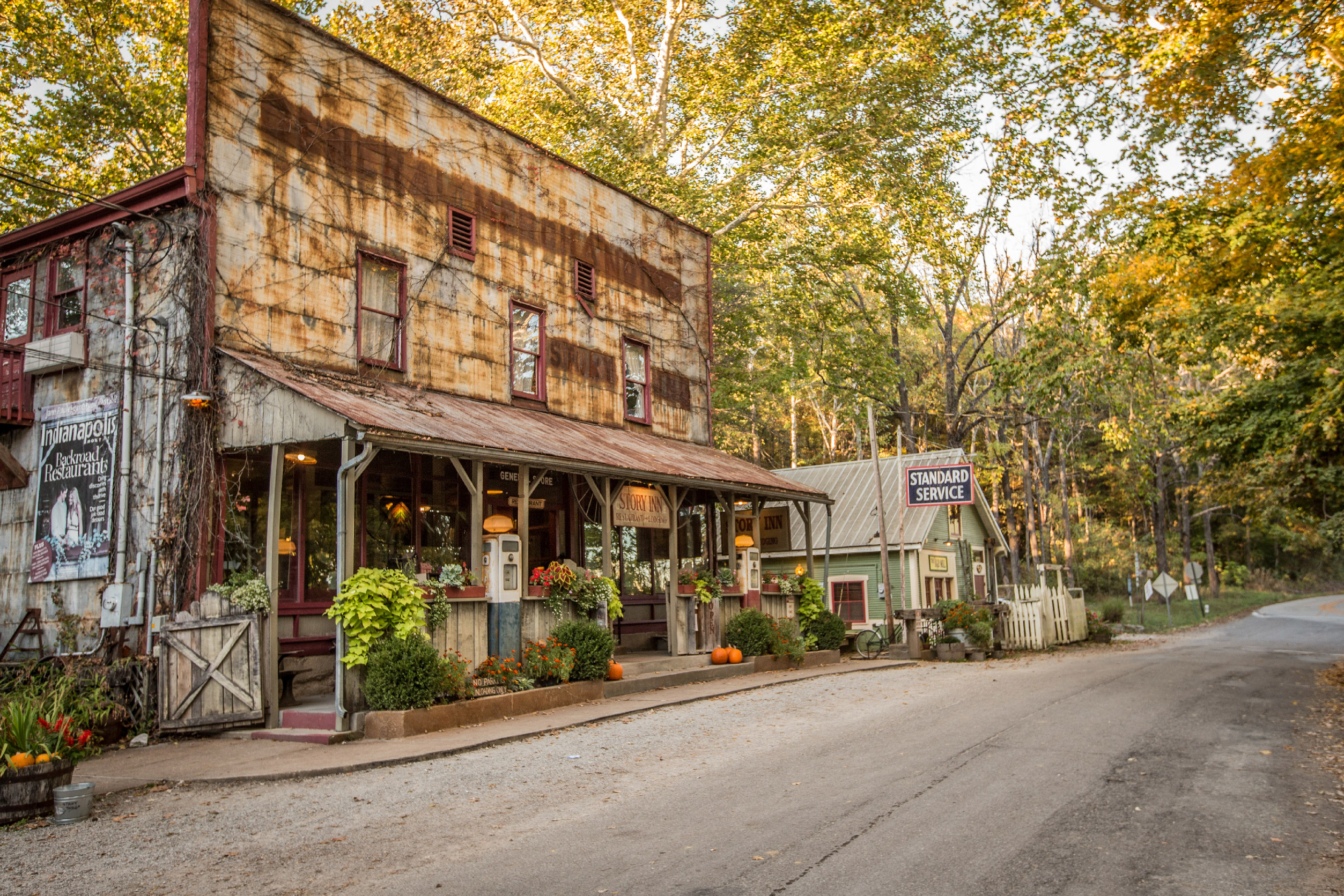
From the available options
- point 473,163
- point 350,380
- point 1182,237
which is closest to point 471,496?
point 350,380

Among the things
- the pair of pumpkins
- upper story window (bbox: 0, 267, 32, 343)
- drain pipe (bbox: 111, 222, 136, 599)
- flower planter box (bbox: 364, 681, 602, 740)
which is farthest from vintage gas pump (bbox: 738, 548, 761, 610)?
upper story window (bbox: 0, 267, 32, 343)

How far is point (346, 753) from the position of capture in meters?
9.74

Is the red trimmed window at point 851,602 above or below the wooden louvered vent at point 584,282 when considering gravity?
below

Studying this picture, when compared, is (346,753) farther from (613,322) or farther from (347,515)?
(613,322)

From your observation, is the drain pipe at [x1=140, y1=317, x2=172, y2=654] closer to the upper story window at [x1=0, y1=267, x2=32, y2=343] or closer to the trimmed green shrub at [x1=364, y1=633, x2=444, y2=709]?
the trimmed green shrub at [x1=364, y1=633, x2=444, y2=709]

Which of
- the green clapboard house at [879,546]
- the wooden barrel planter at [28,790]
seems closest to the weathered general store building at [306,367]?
the wooden barrel planter at [28,790]

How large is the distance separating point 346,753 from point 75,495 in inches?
240

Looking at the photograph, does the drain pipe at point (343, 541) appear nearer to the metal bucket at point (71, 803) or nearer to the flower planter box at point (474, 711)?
the flower planter box at point (474, 711)

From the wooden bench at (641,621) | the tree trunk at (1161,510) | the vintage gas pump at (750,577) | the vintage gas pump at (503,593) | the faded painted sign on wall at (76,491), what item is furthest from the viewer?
the tree trunk at (1161,510)

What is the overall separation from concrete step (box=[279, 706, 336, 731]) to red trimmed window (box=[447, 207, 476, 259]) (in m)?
7.44

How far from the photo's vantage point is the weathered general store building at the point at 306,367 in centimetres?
1202

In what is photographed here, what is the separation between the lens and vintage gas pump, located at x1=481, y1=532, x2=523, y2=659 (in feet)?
42.9

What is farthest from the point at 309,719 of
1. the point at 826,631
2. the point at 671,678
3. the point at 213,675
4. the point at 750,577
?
the point at 826,631

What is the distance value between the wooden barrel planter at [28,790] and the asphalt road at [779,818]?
0.94 feet
